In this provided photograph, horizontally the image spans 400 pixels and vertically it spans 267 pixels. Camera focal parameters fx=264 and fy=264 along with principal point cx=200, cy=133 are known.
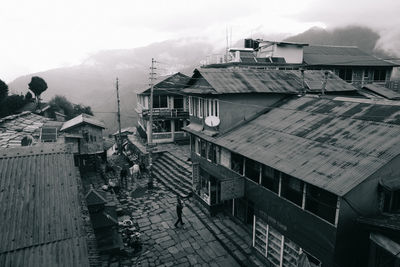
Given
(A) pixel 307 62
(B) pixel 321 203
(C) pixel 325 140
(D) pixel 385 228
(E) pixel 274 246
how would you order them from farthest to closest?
(A) pixel 307 62
(E) pixel 274 246
(C) pixel 325 140
(B) pixel 321 203
(D) pixel 385 228

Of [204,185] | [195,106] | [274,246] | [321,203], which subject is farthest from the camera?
[195,106]

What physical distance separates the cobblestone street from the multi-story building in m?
2.28

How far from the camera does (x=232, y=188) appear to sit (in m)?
16.5

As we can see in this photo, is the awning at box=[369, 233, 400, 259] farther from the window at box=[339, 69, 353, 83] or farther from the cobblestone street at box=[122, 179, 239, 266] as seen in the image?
the window at box=[339, 69, 353, 83]

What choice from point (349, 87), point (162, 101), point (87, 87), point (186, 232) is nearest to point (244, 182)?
point (186, 232)

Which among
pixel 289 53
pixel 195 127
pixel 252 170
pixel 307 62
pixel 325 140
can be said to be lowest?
Result: pixel 252 170

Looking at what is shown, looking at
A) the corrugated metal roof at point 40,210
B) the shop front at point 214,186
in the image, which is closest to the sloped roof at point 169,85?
the shop front at point 214,186

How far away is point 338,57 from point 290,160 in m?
42.9

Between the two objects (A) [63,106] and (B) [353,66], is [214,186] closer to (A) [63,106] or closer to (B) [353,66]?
(B) [353,66]

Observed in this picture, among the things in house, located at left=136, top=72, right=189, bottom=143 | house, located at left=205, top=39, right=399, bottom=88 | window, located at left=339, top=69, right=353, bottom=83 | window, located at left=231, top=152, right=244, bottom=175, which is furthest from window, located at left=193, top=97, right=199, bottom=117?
window, located at left=339, top=69, right=353, bottom=83

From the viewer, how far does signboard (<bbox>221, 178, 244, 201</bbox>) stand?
16266 mm

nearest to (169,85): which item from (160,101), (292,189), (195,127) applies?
(160,101)

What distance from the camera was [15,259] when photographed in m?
6.51

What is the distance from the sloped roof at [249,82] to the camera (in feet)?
65.4
